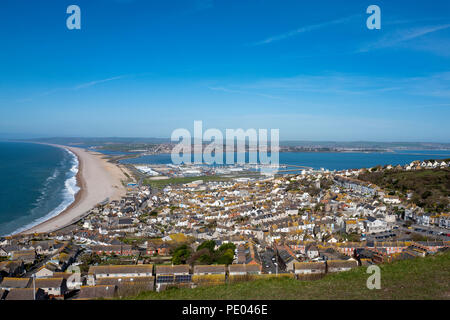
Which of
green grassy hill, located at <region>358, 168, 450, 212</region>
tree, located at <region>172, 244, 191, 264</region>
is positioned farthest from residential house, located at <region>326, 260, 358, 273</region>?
green grassy hill, located at <region>358, 168, 450, 212</region>

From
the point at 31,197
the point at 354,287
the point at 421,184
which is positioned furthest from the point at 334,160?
the point at 354,287

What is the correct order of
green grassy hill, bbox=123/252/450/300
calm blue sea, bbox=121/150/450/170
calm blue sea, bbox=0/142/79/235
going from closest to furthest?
green grassy hill, bbox=123/252/450/300
calm blue sea, bbox=0/142/79/235
calm blue sea, bbox=121/150/450/170

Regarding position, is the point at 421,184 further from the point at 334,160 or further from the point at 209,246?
the point at 334,160

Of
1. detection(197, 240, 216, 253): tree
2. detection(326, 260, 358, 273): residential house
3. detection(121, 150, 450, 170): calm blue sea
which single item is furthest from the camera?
detection(121, 150, 450, 170): calm blue sea

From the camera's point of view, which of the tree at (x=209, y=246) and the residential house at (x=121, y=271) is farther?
the tree at (x=209, y=246)

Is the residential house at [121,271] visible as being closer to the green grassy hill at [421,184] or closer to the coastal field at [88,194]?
the coastal field at [88,194]

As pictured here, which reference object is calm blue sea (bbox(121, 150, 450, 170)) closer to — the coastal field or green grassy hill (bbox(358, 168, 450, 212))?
the coastal field

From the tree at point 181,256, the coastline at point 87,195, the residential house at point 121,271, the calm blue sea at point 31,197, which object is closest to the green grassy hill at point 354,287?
the residential house at point 121,271
